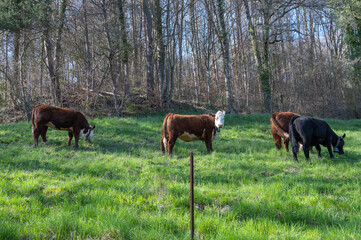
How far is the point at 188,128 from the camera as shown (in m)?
9.14

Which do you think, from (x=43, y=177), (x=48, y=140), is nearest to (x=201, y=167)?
(x=43, y=177)

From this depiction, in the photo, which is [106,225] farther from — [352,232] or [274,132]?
[274,132]

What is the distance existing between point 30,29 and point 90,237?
1594 centimetres

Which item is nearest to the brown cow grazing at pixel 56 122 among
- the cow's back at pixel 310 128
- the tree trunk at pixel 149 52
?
the cow's back at pixel 310 128

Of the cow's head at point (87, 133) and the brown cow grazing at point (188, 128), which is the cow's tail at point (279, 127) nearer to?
the brown cow grazing at point (188, 128)

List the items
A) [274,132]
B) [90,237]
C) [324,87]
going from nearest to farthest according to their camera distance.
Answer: [90,237] < [274,132] < [324,87]

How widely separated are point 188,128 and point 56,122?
494 cm

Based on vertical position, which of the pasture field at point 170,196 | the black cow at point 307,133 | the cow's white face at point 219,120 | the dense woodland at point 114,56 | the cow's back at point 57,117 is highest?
the dense woodland at point 114,56

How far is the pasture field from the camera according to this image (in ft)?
11.1

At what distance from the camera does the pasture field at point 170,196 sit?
3.39 m

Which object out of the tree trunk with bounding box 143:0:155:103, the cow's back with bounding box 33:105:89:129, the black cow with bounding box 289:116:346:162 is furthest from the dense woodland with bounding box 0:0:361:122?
the black cow with bounding box 289:116:346:162

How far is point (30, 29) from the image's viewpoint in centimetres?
1539

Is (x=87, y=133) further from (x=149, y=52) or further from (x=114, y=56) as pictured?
(x=149, y=52)

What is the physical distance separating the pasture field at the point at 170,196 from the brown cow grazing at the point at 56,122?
1.21 metres
